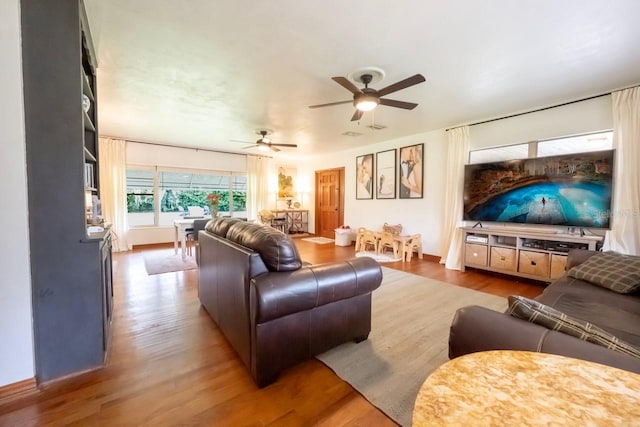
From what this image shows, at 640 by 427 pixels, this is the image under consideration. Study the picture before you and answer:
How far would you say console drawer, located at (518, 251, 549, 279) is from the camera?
3.32 m

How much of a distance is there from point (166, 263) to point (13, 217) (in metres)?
3.24

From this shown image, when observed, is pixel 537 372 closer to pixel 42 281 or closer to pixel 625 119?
pixel 42 281

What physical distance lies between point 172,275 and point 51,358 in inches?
88.4

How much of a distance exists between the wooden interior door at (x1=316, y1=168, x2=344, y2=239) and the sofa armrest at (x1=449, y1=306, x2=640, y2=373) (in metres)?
5.97

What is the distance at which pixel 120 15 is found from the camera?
187cm

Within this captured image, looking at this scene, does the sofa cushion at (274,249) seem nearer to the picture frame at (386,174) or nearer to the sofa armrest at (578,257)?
the sofa armrest at (578,257)

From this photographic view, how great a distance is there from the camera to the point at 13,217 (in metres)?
1.40

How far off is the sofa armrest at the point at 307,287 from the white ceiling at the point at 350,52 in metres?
1.80

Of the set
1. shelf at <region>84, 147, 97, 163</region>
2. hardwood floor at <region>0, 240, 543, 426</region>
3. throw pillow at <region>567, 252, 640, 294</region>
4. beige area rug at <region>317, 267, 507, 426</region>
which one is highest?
shelf at <region>84, 147, 97, 163</region>

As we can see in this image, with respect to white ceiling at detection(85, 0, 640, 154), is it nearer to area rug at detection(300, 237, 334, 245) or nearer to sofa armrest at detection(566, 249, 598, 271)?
sofa armrest at detection(566, 249, 598, 271)

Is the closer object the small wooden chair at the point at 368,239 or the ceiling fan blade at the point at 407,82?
the ceiling fan blade at the point at 407,82

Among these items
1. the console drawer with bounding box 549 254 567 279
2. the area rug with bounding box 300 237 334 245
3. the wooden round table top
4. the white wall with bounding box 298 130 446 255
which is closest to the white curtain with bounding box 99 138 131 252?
the area rug with bounding box 300 237 334 245

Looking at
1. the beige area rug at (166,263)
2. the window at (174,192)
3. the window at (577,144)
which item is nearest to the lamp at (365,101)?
the window at (577,144)

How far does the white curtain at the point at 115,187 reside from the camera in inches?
209
